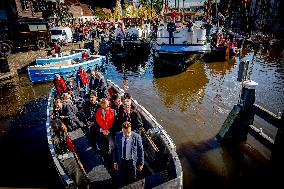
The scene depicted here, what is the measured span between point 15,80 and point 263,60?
22.4m

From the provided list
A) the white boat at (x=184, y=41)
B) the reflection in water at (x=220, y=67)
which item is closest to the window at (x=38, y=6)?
the white boat at (x=184, y=41)

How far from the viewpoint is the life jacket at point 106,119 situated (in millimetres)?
6623

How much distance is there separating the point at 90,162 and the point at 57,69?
44.1ft

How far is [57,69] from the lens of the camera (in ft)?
60.3

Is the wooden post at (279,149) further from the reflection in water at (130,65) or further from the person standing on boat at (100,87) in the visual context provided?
the reflection in water at (130,65)

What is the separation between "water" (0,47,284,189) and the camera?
25.7ft

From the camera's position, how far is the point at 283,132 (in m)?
6.60

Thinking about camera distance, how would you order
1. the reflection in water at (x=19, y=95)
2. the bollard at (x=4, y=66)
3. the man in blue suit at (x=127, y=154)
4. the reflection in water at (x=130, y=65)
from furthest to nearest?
the reflection in water at (x=130, y=65)
the bollard at (x=4, y=66)
the reflection in water at (x=19, y=95)
the man in blue suit at (x=127, y=154)

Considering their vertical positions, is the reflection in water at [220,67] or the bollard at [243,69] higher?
the bollard at [243,69]

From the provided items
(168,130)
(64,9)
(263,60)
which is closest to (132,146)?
(168,130)

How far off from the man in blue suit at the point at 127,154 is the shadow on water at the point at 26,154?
3.10 m

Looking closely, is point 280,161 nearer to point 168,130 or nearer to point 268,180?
point 268,180

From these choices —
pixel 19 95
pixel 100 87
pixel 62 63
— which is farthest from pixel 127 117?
pixel 62 63

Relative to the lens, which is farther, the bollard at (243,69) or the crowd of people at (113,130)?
the bollard at (243,69)
